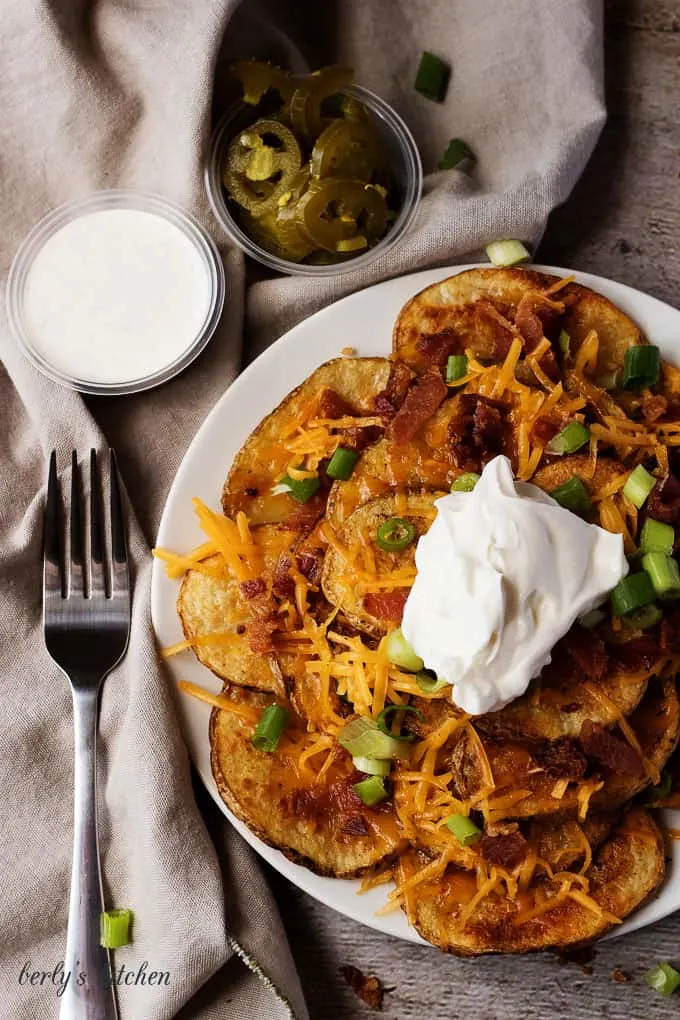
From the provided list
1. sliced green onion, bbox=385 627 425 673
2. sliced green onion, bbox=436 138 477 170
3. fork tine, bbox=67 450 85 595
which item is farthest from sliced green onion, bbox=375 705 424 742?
sliced green onion, bbox=436 138 477 170

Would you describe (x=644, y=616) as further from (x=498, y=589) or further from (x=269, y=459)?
(x=269, y=459)

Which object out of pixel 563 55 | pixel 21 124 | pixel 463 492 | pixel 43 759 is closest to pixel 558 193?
pixel 563 55

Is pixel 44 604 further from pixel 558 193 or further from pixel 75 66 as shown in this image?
pixel 558 193

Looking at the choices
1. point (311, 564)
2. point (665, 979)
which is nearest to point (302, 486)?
point (311, 564)

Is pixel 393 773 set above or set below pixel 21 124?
below

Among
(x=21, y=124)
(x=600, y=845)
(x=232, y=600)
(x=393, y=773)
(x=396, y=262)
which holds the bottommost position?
(x=600, y=845)

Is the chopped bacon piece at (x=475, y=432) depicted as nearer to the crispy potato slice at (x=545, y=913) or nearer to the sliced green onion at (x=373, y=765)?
the sliced green onion at (x=373, y=765)

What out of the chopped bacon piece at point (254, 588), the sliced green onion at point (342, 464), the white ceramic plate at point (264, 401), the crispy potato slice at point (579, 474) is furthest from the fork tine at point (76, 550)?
the crispy potato slice at point (579, 474)
